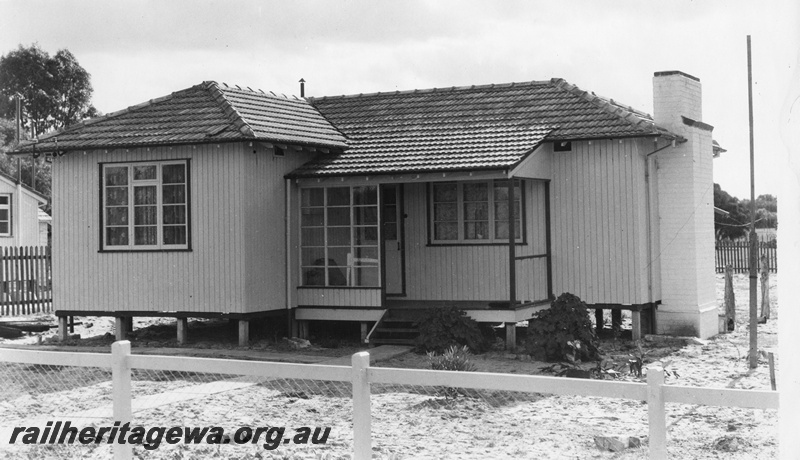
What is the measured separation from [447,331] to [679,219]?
5253 millimetres

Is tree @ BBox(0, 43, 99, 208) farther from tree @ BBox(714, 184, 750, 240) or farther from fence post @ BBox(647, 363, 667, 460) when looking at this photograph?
fence post @ BBox(647, 363, 667, 460)

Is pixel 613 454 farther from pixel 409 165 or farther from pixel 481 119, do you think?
pixel 481 119

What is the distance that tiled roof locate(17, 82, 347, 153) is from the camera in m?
16.0

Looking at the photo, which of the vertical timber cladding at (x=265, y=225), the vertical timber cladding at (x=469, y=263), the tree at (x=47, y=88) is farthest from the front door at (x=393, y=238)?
the tree at (x=47, y=88)

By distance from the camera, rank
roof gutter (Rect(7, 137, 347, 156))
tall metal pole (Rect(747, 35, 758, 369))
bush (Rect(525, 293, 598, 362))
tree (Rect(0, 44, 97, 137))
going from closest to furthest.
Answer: tall metal pole (Rect(747, 35, 758, 369))
bush (Rect(525, 293, 598, 362))
roof gutter (Rect(7, 137, 347, 156))
tree (Rect(0, 44, 97, 137))

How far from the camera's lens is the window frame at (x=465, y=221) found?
655 inches

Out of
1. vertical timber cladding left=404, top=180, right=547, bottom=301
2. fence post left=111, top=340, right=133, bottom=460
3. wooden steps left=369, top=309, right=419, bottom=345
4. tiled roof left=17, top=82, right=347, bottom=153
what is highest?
tiled roof left=17, top=82, right=347, bottom=153

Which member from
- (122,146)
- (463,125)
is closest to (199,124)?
(122,146)

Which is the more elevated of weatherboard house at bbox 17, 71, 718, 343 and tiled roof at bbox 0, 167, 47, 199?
tiled roof at bbox 0, 167, 47, 199

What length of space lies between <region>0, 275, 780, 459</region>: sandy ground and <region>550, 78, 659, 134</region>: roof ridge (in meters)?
4.76

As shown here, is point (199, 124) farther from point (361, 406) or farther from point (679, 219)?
point (361, 406)

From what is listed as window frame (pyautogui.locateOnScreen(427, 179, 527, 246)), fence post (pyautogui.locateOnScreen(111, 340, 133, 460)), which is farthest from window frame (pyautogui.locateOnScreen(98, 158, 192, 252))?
fence post (pyautogui.locateOnScreen(111, 340, 133, 460))

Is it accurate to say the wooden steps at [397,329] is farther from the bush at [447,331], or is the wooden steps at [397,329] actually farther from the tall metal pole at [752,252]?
the tall metal pole at [752,252]

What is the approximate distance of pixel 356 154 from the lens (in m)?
17.3
